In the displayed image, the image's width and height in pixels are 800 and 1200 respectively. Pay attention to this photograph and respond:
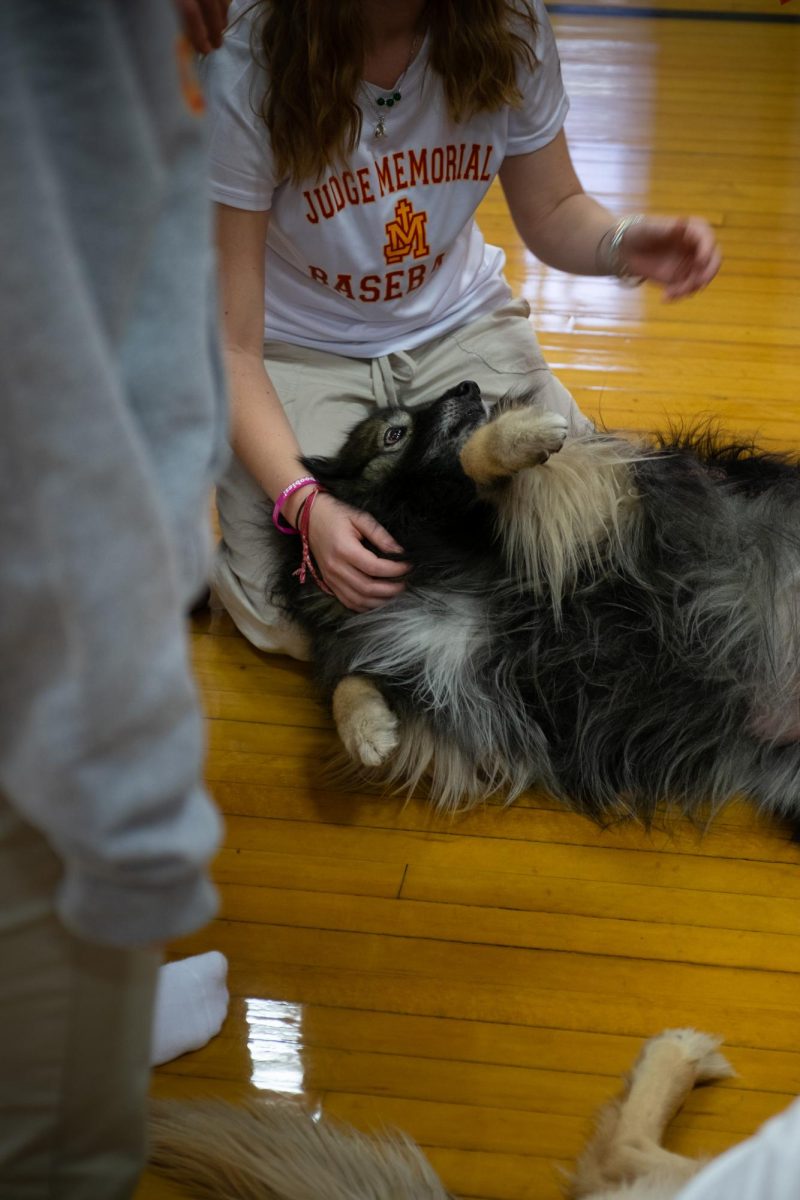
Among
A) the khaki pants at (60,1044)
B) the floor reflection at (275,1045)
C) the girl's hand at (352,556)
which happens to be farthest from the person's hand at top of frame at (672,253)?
the khaki pants at (60,1044)

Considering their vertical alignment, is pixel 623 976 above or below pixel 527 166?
below

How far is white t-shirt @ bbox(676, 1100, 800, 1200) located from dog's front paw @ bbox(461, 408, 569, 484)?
3.55 feet

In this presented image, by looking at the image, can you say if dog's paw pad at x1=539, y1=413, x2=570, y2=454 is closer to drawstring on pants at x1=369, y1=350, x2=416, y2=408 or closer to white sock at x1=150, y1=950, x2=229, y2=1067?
drawstring on pants at x1=369, y1=350, x2=416, y2=408

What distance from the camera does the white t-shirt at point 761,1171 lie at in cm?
67

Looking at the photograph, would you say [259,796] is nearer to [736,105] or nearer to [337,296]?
[337,296]

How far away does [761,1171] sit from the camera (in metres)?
0.69

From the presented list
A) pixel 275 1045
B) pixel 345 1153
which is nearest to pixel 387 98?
pixel 275 1045

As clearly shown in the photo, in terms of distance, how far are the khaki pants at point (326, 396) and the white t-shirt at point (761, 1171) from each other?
143 centimetres

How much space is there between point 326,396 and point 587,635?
67 cm

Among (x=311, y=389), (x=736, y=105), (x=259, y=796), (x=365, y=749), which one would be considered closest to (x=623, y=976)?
(x=365, y=749)

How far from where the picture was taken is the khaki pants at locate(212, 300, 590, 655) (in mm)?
2117

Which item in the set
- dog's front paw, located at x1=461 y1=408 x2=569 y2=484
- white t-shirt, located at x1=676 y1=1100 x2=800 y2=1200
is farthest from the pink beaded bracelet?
white t-shirt, located at x1=676 y1=1100 x2=800 y2=1200

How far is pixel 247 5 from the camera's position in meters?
1.81

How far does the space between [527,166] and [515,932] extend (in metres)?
1.25
